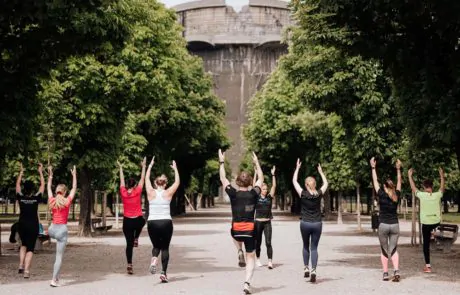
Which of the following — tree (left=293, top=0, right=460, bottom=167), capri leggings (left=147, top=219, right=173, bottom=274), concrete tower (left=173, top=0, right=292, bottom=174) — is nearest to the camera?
capri leggings (left=147, top=219, right=173, bottom=274)

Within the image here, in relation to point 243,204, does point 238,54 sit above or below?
above

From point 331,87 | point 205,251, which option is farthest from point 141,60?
point 205,251

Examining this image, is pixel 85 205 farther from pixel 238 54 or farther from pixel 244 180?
pixel 238 54

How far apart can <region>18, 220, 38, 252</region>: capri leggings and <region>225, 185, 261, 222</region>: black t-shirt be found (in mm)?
4480

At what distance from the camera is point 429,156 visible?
23.3 metres

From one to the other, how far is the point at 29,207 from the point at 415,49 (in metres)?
8.74

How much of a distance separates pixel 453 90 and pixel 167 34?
20426 millimetres

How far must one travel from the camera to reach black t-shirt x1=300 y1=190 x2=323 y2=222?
13359 mm

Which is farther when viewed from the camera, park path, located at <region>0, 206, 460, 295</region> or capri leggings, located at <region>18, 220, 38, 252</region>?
capri leggings, located at <region>18, 220, 38, 252</region>

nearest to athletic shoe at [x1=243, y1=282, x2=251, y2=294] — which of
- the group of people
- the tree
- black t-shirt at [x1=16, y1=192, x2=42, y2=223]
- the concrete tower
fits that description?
A: the group of people

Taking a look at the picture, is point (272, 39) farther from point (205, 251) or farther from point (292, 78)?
point (205, 251)

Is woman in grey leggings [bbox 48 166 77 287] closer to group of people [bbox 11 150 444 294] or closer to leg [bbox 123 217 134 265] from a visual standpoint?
group of people [bbox 11 150 444 294]

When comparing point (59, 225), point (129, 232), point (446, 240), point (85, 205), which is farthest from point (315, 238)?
point (85, 205)

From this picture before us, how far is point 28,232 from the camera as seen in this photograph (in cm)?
1421
